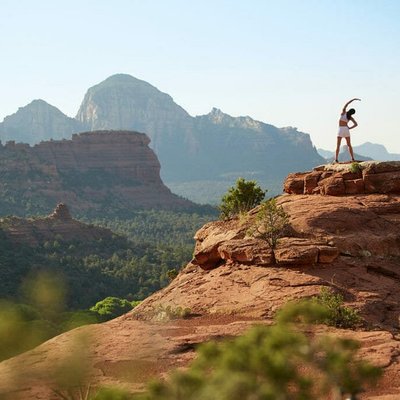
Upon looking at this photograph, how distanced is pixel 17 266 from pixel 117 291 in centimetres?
1037

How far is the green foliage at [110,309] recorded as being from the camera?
40.9m

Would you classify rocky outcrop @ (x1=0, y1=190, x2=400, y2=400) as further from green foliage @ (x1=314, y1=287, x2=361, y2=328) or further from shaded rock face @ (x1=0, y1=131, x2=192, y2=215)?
shaded rock face @ (x1=0, y1=131, x2=192, y2=215)

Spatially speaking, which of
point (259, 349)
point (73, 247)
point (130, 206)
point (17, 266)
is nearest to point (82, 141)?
point (130, 206)

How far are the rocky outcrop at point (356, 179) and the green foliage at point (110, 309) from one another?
79.3 ft

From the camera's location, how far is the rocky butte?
982 centimetres

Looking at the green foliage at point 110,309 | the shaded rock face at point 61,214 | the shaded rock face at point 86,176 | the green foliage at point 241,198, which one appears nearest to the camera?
the green foliage at point 241,198

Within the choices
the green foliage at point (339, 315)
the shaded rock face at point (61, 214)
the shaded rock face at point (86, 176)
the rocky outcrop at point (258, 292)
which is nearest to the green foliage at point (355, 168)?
the rocky outcrop at point (258, 292)

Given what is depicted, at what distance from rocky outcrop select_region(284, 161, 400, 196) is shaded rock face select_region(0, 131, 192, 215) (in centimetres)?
8955

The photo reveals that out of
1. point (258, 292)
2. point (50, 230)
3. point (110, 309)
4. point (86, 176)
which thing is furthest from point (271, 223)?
point (86, 176)

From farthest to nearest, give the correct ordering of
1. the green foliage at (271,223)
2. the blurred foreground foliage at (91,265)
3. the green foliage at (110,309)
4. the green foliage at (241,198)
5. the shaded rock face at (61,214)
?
the shaded rock face at (61,214), the blurred foreground foliage at (91,265), the green foliage at (110,309), the green foliage at (241,198), the green foliage at (271,223)

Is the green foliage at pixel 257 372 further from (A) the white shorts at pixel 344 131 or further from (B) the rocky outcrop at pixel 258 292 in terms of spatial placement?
(A) the white shorts at pixel 344 131

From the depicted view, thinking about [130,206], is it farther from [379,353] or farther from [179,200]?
[379,353]

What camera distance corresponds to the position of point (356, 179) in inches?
755

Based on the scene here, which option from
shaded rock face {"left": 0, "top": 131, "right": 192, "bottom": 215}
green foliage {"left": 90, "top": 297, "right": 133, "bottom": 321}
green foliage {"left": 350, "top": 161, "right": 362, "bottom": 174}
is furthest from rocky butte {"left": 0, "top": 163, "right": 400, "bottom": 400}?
shaded rock face {"left": 0, "top": 131, "right": 192, "bottom": 215}
